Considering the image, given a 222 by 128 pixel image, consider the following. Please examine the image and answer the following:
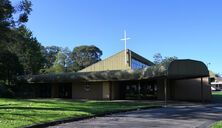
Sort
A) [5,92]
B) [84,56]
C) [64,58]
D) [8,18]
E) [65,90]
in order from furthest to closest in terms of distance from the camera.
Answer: [84,56]
[64,58]
[65,90]
[5,92]
[8,18]

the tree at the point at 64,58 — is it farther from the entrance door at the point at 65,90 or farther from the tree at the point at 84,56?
the entrance door at the point at 65,90

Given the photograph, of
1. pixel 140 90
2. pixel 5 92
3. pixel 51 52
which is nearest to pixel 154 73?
pixel 140 90

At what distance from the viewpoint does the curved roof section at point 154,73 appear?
3484 centimetres

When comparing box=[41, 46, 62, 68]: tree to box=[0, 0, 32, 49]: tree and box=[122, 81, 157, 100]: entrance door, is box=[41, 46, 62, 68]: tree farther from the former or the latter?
box=[0, 0, 32, 49]: tree

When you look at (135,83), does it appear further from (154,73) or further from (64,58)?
(64,58)

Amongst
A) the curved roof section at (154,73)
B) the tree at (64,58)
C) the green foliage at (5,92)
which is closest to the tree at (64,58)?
the tree at (64,58)

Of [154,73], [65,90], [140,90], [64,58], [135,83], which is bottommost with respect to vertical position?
[140,90]

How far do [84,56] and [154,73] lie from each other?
7593 cm

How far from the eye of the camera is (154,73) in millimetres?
35969

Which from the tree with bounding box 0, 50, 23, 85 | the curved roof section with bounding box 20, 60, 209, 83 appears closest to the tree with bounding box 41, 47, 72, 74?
the tree with bounding box 0, 50, 23, 85

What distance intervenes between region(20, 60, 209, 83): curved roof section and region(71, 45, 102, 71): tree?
61664 millimetres

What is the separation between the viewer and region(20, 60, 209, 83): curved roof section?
114 ft

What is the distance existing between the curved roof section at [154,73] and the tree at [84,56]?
61.7 metres

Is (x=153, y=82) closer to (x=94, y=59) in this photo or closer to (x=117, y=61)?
(x=117, y=61)
